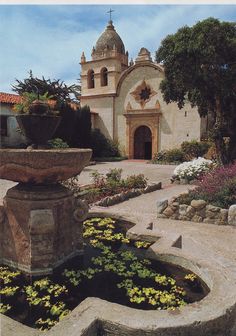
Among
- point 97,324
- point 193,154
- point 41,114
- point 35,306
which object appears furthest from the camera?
point 193,154

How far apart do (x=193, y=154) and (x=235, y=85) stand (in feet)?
26.4

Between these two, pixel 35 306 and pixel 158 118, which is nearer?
pixel 35 306

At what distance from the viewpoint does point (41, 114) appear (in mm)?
3375

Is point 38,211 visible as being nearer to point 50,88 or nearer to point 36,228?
point 36,228

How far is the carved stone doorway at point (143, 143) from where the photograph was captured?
2531cm

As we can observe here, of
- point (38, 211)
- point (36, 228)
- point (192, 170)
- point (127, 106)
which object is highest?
point (127, 106)

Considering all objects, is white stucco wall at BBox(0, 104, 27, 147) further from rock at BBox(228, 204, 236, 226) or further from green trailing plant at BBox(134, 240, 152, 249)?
green trailing plant at BBox(134, 240, 152, 249)

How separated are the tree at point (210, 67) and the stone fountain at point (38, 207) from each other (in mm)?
11452

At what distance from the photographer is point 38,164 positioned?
9.93 ft

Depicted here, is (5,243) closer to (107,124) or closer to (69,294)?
(69,294)

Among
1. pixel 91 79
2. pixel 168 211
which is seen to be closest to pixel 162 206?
pixel 168 211

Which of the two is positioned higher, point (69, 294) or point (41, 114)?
point (41, 114)

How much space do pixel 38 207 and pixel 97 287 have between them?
43.0 inches

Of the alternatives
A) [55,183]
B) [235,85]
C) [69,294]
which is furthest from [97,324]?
[235,85]
